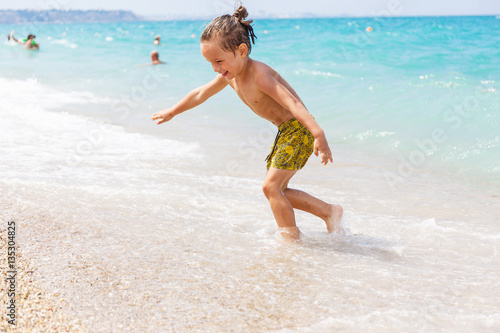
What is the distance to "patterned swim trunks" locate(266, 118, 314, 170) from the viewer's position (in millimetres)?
2939

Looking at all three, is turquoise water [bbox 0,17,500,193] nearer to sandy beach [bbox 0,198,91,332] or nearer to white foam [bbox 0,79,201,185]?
white foam [bbox 0,79,201,185]

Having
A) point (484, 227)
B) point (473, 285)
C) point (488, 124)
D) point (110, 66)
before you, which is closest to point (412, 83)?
point (488, 124)

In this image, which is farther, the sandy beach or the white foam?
the white foam

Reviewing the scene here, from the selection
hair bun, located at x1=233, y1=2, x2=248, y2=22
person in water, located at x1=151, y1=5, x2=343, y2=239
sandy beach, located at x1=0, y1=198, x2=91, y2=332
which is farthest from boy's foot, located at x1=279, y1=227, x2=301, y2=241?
sandy beach, located at x1=0, y1=198, x2=91, y2=332

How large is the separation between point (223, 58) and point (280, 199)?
0.86 metres

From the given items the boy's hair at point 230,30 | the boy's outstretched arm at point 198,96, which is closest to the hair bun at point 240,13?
the boy's hair at point 230,30

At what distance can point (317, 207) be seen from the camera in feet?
10.5

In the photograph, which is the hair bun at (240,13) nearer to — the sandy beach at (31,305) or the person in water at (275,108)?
the person in water at (275,108)

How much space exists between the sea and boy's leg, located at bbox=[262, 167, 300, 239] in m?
0.10

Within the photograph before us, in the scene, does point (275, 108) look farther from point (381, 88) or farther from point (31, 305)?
point (381, 88)

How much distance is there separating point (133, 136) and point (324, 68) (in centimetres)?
858

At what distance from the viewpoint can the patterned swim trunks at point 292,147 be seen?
2.94m

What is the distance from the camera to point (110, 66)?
1714 centimetres

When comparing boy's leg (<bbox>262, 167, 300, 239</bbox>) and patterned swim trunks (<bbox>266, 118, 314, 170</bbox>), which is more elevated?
patterned swim trunks (<bbox>266, 118, 314, 170</bbox>)
